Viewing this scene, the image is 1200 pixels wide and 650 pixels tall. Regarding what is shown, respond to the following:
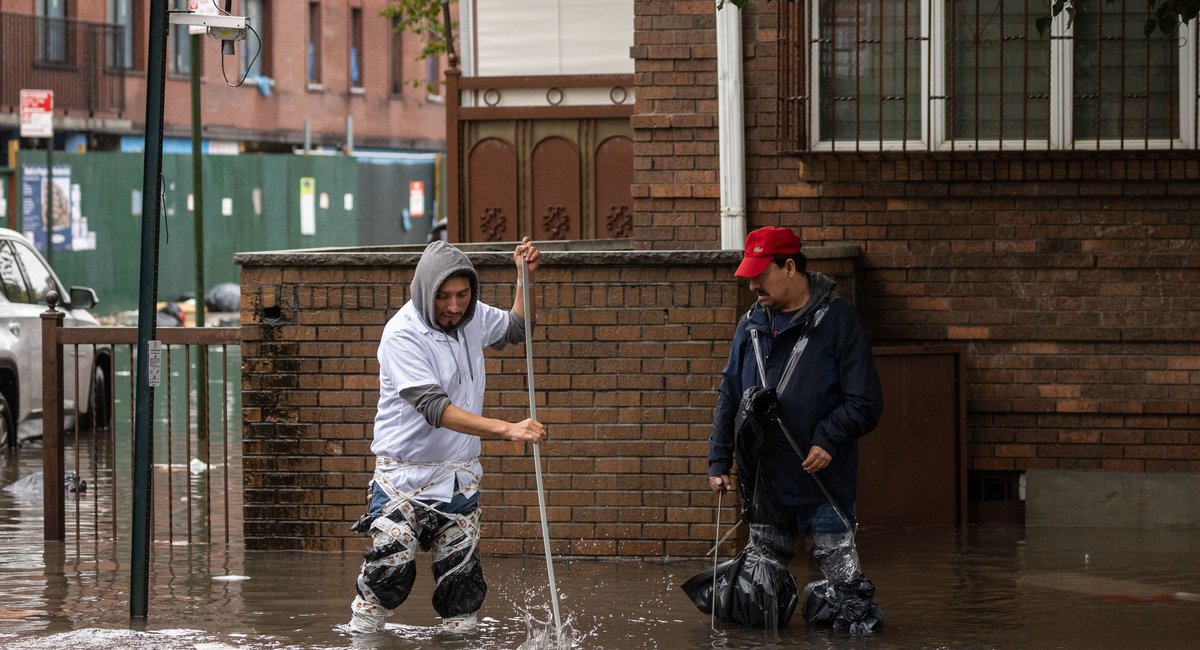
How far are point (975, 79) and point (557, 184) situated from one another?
5179 millimetres

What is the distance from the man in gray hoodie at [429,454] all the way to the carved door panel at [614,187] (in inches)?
294

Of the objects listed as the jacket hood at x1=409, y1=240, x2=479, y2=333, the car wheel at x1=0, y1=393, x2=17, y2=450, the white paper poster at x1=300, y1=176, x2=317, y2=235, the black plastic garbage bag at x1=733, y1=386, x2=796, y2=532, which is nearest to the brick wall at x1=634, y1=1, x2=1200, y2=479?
the black plastic garbage bag at x1=733, y1=386, x2=796, y2=532

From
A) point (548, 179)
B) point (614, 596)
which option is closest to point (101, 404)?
point (548, 179)

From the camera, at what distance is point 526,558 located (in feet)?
30.8

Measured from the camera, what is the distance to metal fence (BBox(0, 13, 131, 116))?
34.2m

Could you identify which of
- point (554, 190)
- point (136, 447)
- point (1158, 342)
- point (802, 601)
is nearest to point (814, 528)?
point (802, 601)

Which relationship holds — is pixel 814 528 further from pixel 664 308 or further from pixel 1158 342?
pixel 1158 342

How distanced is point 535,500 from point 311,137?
3671 centimetres

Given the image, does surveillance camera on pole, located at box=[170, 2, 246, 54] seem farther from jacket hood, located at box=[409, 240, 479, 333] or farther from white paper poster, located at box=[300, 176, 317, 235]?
white paper poster, located at box=[300, 176, 317, 235]

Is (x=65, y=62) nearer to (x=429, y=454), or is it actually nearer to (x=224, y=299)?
(x=224, y=299)

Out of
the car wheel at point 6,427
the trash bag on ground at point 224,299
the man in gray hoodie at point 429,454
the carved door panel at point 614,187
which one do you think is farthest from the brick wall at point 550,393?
the trash bag on ground at point 224,299

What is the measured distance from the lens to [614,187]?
48.8 ft

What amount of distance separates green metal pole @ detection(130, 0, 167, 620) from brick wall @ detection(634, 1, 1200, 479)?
3.87 m

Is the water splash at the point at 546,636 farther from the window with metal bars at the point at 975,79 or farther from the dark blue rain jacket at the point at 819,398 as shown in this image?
the window with metal bars at the point at 975,79
